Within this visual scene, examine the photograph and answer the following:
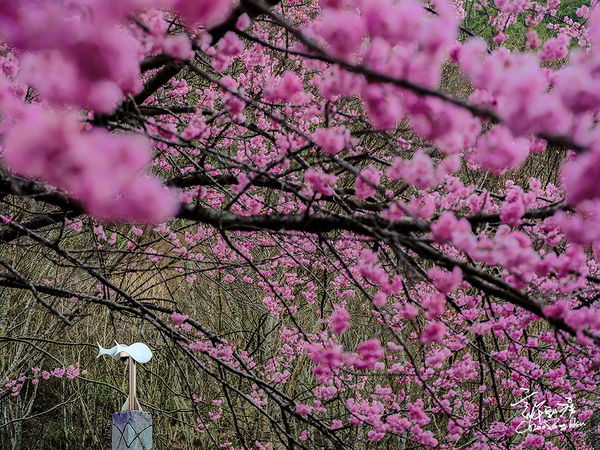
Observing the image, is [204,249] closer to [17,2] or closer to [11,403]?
[11,403]

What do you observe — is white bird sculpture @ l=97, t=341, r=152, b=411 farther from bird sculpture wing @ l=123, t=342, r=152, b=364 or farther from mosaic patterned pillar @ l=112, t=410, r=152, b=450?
mosaic patterned pillar @ l=112, t=410, r=152, b=450

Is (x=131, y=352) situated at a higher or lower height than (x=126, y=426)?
higher

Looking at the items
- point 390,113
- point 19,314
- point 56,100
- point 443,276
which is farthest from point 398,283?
point 19,314

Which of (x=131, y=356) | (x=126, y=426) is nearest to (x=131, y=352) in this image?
(x=131, y=356)

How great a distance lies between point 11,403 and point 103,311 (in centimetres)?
148

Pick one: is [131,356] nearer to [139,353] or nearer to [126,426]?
[139,353]

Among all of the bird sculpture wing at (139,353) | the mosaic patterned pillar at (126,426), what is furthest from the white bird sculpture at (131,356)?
the mosaic patterned pillar at (126,426)

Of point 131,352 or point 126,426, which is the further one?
point 131,352

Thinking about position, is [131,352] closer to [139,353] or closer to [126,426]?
[139,353]

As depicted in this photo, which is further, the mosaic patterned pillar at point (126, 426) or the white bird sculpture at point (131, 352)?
the white bird sculpture at point (131, 352)

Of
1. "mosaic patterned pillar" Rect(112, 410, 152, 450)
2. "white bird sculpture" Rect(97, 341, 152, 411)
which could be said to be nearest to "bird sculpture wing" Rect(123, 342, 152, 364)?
"white bird sculpture" Rect(97, 341, 152, 411)

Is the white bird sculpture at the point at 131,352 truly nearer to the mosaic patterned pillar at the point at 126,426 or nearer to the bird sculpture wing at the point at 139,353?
the bird sculpture wing at the point at 139,353

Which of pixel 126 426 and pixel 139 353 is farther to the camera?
pixel 139 353

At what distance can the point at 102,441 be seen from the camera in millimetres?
6863
